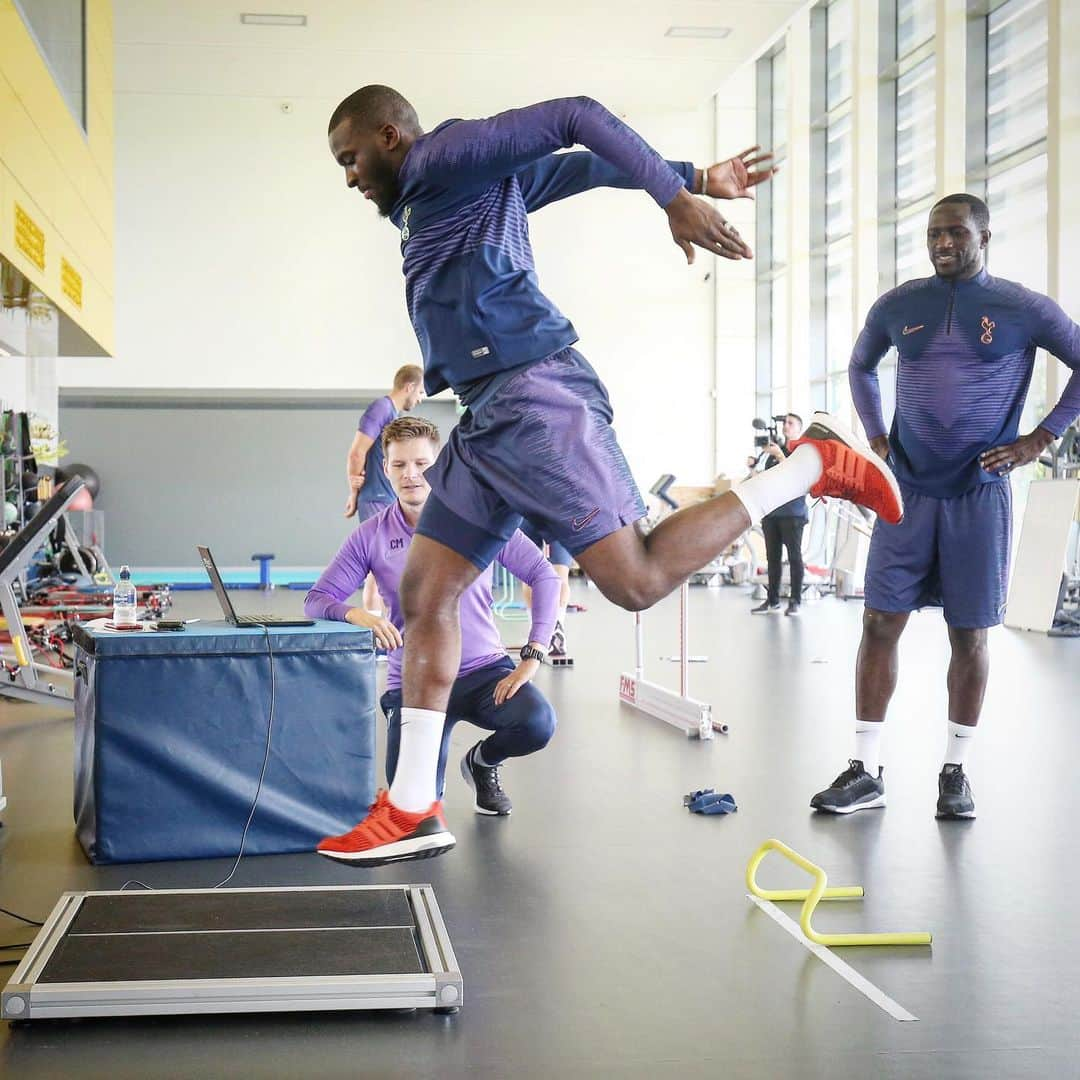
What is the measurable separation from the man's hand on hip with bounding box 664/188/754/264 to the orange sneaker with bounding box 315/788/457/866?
1061mm

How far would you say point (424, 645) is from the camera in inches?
88.4

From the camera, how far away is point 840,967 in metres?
2.12

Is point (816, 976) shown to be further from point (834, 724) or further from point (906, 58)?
point (906, 58)

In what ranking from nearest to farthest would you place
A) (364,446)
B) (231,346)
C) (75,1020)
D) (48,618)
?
(75,1020), (364,446), (48,618), (231,346)

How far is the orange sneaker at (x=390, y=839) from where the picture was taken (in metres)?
2.10

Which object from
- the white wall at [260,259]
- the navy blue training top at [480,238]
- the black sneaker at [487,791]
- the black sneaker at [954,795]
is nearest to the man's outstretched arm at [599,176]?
the navy blue training top at [480,238]

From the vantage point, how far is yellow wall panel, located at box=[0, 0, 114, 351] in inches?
265

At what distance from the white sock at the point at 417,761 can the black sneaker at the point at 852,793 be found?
142cm

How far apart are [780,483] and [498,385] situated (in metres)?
0.57

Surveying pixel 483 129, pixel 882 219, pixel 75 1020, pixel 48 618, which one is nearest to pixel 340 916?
pixel 75 1020

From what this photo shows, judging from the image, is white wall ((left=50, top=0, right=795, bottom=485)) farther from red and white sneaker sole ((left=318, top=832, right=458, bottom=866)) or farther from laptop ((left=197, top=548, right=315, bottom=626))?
red and white sneaker sole ((left=318, top=832, right=458, bottom=866))

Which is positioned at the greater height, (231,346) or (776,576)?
(231,346)

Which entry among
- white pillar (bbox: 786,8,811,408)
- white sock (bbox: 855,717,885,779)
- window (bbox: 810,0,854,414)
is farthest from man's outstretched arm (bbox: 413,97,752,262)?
white pillar (bbox: 786,8,811,408)

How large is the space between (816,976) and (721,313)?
571 inches
